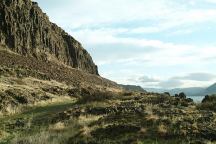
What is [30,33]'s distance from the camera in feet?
405

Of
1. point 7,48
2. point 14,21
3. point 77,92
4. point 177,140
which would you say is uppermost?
point 14,21

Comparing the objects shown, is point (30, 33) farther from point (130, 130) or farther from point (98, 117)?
point (130, 130)

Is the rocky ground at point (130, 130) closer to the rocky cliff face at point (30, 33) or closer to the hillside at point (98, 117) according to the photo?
the hillside at point (98, 117)

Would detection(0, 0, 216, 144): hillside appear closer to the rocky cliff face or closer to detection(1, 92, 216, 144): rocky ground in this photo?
detection(1, 92, 216, 144): rocky ground

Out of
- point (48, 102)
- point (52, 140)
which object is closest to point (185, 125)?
point (52, 140)

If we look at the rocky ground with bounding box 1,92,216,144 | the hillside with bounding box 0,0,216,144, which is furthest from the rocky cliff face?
the rocky ground with bounding box 1,92,216,144

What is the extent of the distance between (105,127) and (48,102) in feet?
88.0

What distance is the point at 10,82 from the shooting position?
212 ft

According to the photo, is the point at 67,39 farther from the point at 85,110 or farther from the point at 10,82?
the point at 85,110

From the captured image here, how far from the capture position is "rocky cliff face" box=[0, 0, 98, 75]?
113 m

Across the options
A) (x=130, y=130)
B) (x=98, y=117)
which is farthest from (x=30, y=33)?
(x=130, y=130)

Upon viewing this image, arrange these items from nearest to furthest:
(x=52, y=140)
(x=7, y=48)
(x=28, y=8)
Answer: (x=52, y=140) < (x=7, y=48) < (x=28, y=8)

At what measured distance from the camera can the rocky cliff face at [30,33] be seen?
113000 millimetres

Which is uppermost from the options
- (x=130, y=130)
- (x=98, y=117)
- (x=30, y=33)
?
(x=30, y=33)
